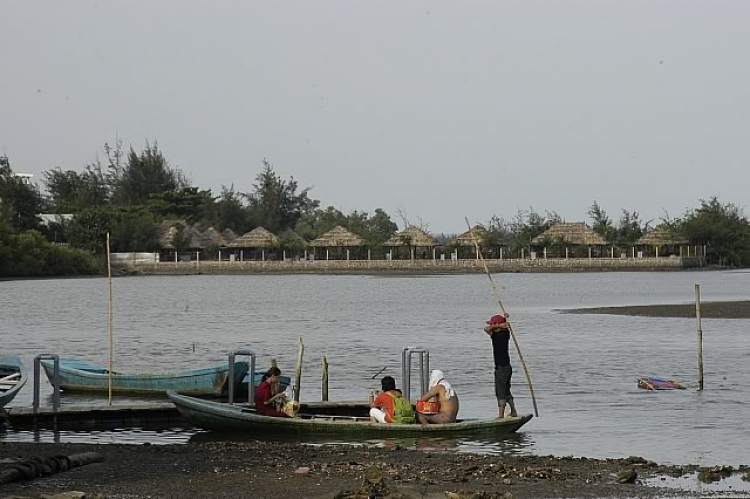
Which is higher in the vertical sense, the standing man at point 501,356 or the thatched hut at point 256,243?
the thatched hut at point 256,243

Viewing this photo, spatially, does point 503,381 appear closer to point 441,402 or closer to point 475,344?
point 441,402

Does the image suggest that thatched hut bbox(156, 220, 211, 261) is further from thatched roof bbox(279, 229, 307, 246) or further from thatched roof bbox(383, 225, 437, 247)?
thatched roof bbox(383, 225, 437, 247)

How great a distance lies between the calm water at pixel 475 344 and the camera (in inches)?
725

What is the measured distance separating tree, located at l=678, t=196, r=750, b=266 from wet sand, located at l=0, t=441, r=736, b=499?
318 feet

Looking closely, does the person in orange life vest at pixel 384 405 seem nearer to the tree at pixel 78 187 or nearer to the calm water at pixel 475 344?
the calm water at pixel 475 344

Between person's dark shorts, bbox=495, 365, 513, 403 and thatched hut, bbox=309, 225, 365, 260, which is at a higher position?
thatched hut, bbox=309, 225, 365, 260

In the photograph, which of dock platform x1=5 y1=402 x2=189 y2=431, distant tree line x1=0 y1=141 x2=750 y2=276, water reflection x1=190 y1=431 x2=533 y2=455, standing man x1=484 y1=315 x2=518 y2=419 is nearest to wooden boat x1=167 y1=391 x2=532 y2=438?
water reflection x1=190 y1=431 x2=533 y2=455

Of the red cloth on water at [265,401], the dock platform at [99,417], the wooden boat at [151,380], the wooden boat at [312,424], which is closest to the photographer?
the wooden boat at [312,424]

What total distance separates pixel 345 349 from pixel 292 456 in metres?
19.9

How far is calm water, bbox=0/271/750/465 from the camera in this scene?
18.4 meters

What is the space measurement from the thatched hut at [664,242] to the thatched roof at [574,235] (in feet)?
14.7

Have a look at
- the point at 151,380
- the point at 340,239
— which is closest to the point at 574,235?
the point at 340,239

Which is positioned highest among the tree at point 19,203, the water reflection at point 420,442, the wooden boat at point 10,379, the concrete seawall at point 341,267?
the tree at point 19,203

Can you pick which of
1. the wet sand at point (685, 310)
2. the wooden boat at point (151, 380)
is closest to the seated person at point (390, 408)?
the wooden boat at point (151, 380)
